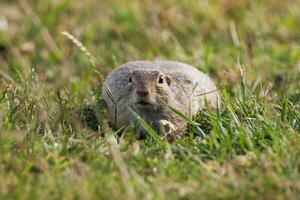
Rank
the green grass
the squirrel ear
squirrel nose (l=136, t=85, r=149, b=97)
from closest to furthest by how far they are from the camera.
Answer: the green grass
squirrel nose (l=136, t=85, r=149, b=97)
the squirrel ear

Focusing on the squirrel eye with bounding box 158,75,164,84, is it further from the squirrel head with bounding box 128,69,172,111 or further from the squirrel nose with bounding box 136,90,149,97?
the squirrel nose with bounding box 136,90,149,97

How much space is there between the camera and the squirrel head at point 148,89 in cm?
514

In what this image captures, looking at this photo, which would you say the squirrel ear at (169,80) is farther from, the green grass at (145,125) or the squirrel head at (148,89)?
the green grass at (145,125)

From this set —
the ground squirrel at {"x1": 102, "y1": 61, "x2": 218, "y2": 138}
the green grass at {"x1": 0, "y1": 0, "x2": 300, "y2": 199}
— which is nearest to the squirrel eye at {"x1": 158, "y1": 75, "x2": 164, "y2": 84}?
the ground squirrel at {"x1": 102, "y1": 61, "x2": 218, "y2": 138}

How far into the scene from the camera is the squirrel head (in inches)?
202

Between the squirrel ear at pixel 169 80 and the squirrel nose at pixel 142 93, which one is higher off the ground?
the squirrel ear at pixel 169 80

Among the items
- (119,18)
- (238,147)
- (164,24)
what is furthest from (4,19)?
(238,147)

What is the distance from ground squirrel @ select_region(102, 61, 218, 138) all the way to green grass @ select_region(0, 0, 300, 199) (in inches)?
5.3

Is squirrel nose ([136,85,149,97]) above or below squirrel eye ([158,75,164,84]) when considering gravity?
below

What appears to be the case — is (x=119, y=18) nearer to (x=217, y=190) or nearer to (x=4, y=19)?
(x=4, y=19)

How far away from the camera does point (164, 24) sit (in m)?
8.12

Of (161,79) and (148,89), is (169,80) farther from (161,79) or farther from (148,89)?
(148,89)

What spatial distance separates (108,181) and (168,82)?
1.64m

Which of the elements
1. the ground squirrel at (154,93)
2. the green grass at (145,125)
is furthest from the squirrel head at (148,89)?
the green grass at (145,125)
